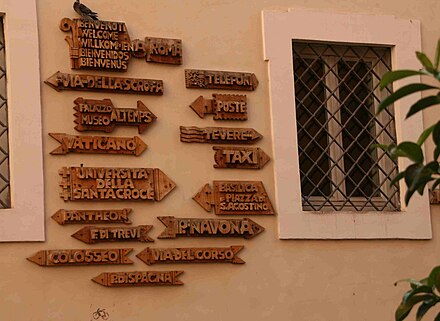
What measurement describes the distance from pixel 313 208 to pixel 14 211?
2529 millimetres

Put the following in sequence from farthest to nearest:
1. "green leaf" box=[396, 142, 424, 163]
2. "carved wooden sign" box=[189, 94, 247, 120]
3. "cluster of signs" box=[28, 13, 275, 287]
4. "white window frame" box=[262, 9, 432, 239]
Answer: "white window frame" box=[262, 9, 432, 239]
"carved wooden sign" box=[189, 94, 247, 120]
"cluster of signs" box=[28, 13, 275, 287]
"green leaf" box=[396, 142, 424, 163]

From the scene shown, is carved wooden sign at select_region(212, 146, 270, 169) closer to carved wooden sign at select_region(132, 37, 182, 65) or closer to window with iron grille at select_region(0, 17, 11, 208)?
carved wooden sign at select_region(132, 37, 182, 65)

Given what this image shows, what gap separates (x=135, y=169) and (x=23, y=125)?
0.91 metres

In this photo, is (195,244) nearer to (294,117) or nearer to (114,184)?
(114,184)

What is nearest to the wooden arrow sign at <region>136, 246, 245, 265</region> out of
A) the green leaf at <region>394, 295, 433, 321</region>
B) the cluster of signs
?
the cluster of signs

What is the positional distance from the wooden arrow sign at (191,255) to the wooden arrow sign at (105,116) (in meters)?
0.94

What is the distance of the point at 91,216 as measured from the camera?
845 centimetres

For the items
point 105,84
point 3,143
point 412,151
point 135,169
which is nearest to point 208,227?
point 135,169

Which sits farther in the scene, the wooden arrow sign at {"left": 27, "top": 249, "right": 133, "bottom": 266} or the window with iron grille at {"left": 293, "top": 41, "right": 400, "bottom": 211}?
the window with iron grille at {"left": 293, "top": 41, "right": 400, "bottom": 211}

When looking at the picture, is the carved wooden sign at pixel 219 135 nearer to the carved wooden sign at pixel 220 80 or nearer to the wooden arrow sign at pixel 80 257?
the carved wooden sign at pixel 220 80

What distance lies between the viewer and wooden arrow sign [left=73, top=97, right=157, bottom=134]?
8.53 meters

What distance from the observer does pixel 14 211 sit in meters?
8.22

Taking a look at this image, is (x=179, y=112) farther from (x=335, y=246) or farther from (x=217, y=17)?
(x=335, y=246)

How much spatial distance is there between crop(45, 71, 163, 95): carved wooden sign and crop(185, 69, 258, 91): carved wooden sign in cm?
27
